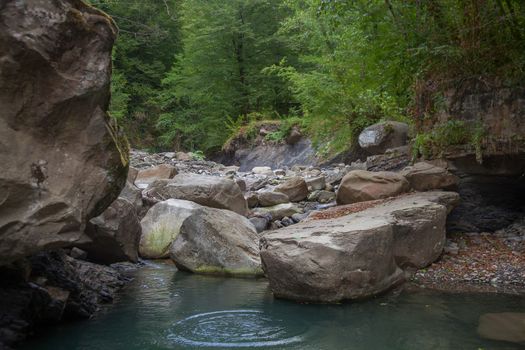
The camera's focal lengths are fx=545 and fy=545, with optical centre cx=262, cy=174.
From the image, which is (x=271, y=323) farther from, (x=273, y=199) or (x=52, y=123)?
(x=273, y=199)

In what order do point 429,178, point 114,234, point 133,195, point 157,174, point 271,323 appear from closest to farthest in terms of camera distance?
1. point 271,323
2. point 114,234
3. point 429,178
4. point 133,195
5. point 157,174

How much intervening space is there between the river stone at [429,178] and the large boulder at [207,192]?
11.7ft

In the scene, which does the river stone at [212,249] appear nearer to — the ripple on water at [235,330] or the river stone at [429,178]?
the ripple on water at [235,330]

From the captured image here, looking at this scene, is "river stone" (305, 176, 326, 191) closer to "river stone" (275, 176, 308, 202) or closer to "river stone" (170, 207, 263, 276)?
"river stone" (275, 176, 308, 202)

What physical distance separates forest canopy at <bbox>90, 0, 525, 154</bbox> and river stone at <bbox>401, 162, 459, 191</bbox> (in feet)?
2.77

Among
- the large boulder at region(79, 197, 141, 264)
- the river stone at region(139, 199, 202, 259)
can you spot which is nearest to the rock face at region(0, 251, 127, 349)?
the large boulder at region(79, 197, 141, 264)

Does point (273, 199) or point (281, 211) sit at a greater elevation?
point (273, 199)

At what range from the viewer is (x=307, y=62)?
71.6 feet

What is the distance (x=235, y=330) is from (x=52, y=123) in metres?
2.92

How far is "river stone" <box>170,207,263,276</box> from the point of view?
8.76m

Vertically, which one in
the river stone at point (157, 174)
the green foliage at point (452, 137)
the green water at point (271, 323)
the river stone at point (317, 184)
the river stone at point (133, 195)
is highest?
the green foliage at point (452, 137)

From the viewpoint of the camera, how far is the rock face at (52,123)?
14.4 ft

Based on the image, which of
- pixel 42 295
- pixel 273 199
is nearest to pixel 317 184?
pixel 273 199


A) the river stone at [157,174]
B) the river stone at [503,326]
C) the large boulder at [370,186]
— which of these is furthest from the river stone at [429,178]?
the river stone at [157,174]
